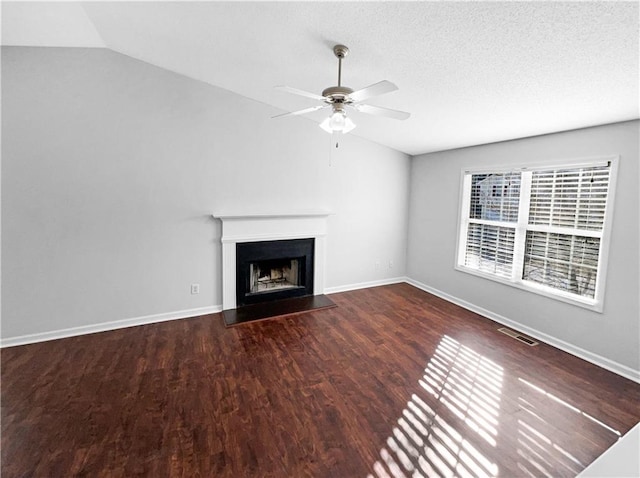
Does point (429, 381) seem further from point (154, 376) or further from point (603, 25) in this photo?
point (603, 25)

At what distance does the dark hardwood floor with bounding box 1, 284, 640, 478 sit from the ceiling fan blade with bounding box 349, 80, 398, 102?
214cm

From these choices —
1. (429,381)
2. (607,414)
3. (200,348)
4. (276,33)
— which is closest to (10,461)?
(200,348)

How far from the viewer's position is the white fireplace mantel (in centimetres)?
373

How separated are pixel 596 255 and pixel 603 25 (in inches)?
83.5

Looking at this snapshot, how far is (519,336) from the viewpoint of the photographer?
3.24 metres

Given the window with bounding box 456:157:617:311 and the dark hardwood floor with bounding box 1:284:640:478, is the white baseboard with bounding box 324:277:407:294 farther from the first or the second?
the dark hardwood floor with bounding box 1:284:640:478

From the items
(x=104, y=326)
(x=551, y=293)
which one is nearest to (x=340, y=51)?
(x=551, y=293)

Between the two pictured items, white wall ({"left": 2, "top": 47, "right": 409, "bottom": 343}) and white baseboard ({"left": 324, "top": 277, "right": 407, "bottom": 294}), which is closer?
white wall ({"left": 2, "top": 47, "right": 409, "bottom": 343})

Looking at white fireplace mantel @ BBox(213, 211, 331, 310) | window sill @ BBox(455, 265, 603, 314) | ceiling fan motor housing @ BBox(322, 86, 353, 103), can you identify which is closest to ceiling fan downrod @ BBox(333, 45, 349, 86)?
ceiling fan motor housing @ BBox(322, 86, 353, 103)

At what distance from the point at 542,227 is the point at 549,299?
77 centimetres

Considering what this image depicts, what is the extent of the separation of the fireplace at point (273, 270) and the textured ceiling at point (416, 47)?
191cm

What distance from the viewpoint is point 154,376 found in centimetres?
247

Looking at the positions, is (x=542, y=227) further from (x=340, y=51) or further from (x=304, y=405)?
(x=304, y=405)

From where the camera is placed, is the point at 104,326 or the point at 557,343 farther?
the point at 104,326
